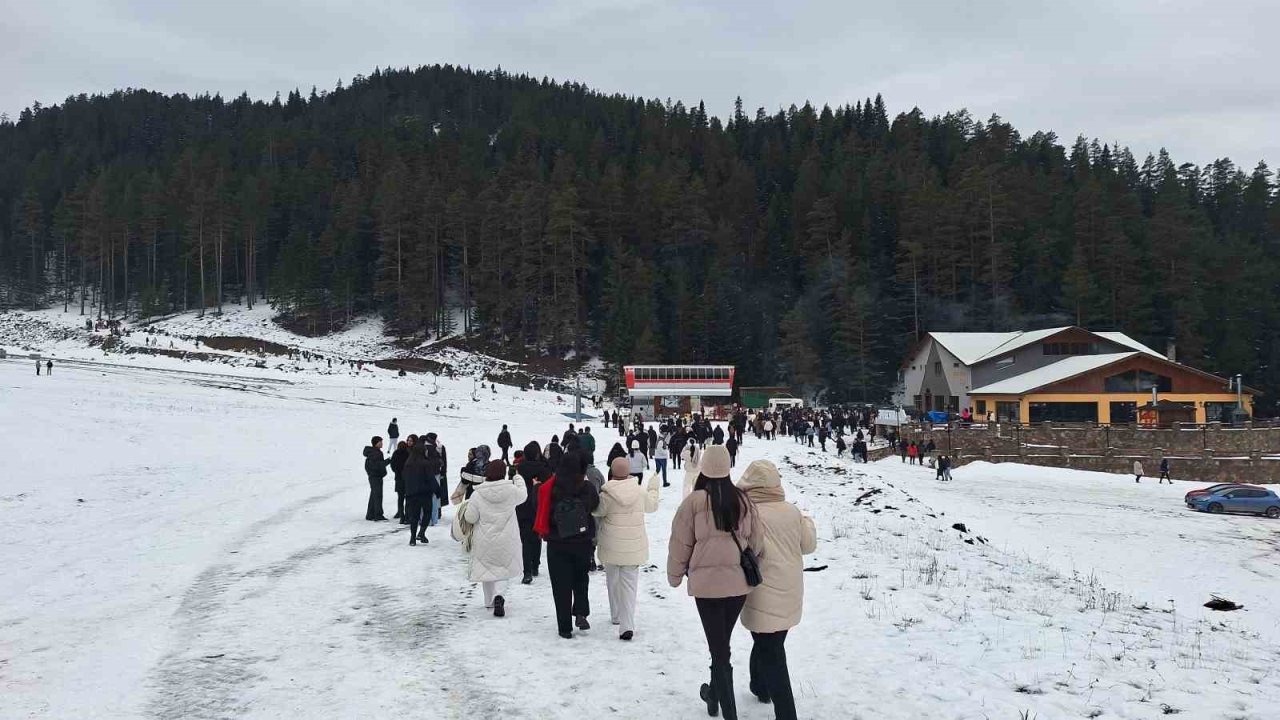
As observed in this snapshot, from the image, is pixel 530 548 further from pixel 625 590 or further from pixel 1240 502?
pixel 1240 502

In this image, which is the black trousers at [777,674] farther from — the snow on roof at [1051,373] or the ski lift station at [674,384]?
the ski lift station at [674,384]

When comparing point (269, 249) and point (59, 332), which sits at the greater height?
point (269, 249)

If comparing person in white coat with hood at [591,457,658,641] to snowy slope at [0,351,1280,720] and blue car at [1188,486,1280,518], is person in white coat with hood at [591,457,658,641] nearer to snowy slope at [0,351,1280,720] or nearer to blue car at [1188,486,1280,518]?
snowy slope at [0,351,1280,720]

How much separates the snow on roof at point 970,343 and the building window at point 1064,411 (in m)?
5.10

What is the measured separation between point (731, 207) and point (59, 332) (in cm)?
6518

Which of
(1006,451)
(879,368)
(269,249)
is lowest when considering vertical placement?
(1006,451)

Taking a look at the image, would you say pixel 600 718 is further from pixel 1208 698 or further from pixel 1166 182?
pixel 1166 182

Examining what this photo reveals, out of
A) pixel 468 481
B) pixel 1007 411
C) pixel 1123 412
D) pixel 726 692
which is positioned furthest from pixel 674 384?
pixel 726 692

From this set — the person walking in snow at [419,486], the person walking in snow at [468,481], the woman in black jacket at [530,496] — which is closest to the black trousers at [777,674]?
the woman in black jacket at [530,496]

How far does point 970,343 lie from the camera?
181 ft

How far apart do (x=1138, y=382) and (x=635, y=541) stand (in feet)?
160

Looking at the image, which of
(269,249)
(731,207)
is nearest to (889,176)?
(731,207)

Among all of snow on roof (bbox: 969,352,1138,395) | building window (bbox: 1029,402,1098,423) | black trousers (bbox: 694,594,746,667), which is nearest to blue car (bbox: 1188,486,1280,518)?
snow on roof (bbox: 969,352,1138,395)

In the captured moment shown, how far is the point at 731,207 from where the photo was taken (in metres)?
83.8
